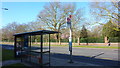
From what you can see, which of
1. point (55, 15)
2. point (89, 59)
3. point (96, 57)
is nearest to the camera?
point (89, 59)

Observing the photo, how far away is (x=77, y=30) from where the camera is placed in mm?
33656

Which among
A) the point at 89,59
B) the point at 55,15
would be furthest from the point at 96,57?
the point at 55,15

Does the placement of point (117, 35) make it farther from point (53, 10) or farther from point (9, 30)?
point (9, 30)

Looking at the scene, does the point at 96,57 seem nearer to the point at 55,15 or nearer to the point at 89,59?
the point at 89,59

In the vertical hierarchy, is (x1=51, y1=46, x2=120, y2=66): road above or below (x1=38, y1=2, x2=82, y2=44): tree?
below

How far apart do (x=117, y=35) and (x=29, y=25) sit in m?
35.2

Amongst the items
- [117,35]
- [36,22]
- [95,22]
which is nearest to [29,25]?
[36,22]

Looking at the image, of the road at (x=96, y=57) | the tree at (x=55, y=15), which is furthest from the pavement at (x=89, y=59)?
the tree at (x=55, y=15)

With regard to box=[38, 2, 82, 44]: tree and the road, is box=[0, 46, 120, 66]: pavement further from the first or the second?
box=[38, 2, 82, 44]: tree

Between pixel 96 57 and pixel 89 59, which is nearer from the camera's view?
pixel 89 59

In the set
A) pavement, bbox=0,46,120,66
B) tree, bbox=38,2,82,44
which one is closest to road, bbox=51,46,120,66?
pavement, bbox=0,46,120,66

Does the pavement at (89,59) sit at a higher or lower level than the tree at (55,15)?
lower

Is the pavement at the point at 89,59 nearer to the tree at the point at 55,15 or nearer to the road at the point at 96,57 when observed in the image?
the road at the point at 96,57

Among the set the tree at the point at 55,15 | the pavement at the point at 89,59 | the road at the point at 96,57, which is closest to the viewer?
the pavement at the point at 89,59
